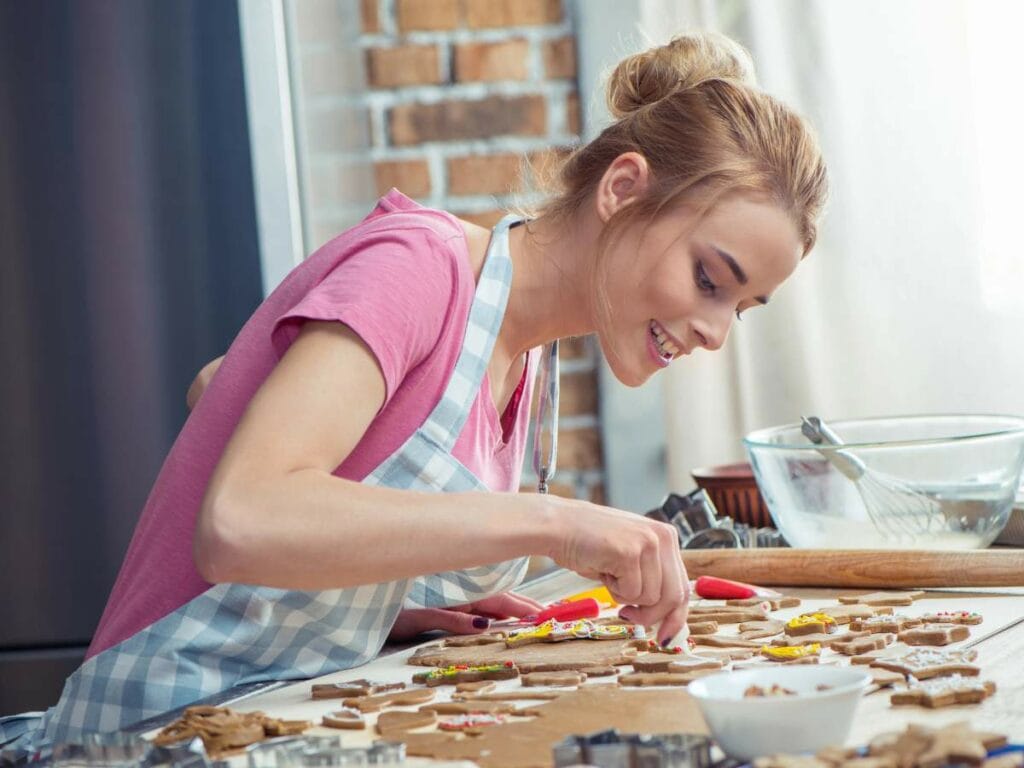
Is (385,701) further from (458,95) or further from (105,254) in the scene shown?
(458,95)

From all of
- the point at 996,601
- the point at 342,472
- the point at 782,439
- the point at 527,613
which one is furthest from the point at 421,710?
the point at 782,439

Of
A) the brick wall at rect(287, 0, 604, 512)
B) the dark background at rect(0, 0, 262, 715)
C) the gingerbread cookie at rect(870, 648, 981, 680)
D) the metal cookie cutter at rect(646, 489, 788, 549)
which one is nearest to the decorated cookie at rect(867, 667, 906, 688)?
the gingerbread cookie at rect(870, 648, 981, 680)

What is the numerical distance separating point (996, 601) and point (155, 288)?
1.16 metres

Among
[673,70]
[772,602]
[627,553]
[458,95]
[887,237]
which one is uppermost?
[458,95]

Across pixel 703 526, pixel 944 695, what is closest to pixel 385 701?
pixel 944 695

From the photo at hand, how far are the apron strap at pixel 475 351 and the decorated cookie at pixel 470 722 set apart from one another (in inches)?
12.9

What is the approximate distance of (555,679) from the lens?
95cm

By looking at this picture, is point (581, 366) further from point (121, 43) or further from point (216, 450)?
point (216, 450)

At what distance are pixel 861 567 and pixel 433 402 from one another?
0.46m

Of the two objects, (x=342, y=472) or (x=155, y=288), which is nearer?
(x=342, y=472)

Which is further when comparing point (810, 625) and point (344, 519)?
point (810, 625)

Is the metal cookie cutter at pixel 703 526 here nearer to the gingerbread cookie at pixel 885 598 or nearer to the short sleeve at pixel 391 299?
the gingerbread cookie at pixel 885 598

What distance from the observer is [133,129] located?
181 cm

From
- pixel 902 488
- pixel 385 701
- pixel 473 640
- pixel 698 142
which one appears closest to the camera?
pixel 385 701
